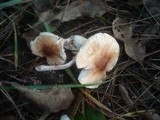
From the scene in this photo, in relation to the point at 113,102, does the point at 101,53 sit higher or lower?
higher

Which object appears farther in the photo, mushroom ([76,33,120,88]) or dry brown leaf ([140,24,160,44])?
dry brown leaf ([140,24,160,44])

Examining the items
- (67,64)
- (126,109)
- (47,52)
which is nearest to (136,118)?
(126,109)

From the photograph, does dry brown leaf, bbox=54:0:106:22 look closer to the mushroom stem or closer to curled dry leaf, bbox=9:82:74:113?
the mushroom stem

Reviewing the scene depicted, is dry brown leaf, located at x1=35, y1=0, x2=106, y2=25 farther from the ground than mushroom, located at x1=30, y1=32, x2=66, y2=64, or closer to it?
farther from the ground

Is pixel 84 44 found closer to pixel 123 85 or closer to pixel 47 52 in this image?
pixel 47 52

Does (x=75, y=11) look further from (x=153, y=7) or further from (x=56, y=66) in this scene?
(x=153, y=7)

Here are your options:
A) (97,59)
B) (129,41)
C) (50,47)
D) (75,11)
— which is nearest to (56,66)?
(50,47)

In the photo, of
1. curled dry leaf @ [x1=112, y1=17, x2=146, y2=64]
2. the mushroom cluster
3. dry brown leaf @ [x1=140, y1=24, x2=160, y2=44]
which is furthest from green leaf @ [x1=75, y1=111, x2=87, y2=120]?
dry brown leaf @ [x1=140, y1=24, x2=160, y2=44]
